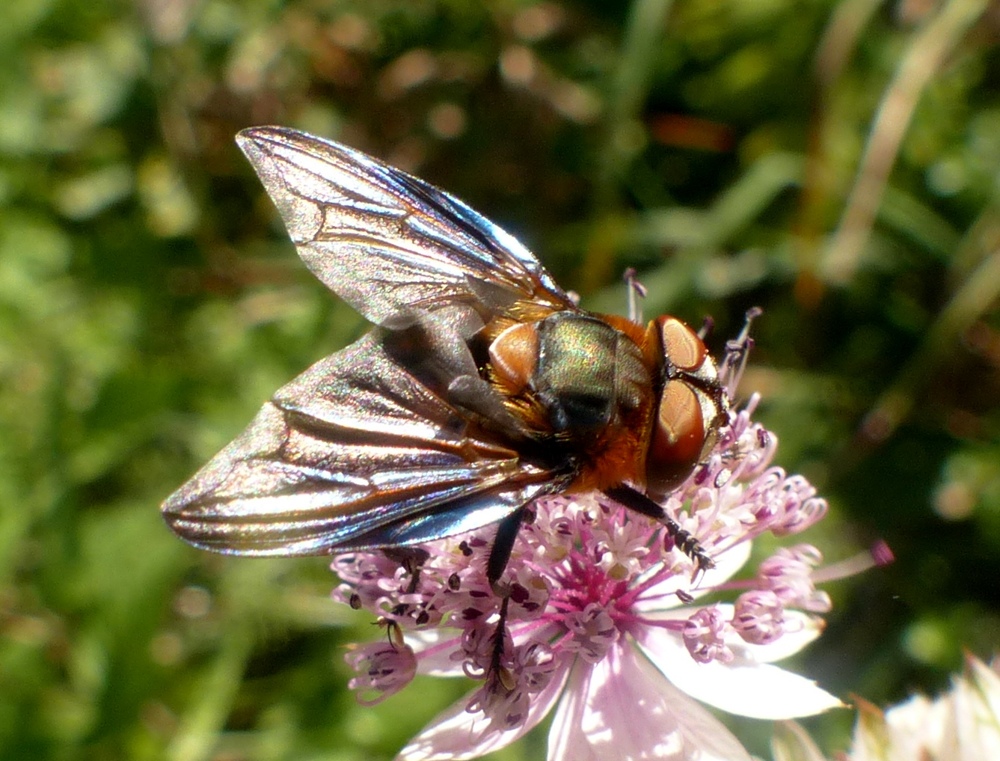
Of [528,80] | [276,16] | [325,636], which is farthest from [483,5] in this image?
[325,636]

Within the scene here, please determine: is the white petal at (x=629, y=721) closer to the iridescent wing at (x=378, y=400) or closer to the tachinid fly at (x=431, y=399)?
the tachinid fly at (x=431, y=399)

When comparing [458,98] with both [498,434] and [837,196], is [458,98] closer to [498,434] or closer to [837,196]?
[837,196]

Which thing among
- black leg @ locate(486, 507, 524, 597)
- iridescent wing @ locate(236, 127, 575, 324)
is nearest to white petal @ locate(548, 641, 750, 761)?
black leg @ locate(486, 507, 524, 597)

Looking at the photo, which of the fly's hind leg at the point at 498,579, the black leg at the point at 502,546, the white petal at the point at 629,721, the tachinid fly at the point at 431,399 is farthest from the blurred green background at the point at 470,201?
the tachinid fly at the point at 431,399

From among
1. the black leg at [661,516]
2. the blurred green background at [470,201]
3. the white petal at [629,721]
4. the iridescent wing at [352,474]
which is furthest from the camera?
the blurred green background at [470,201]

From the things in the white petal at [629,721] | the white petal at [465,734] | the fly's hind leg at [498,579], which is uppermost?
the fly's hind leg at [498,579]

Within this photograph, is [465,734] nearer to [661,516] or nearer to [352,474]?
[661,516]
